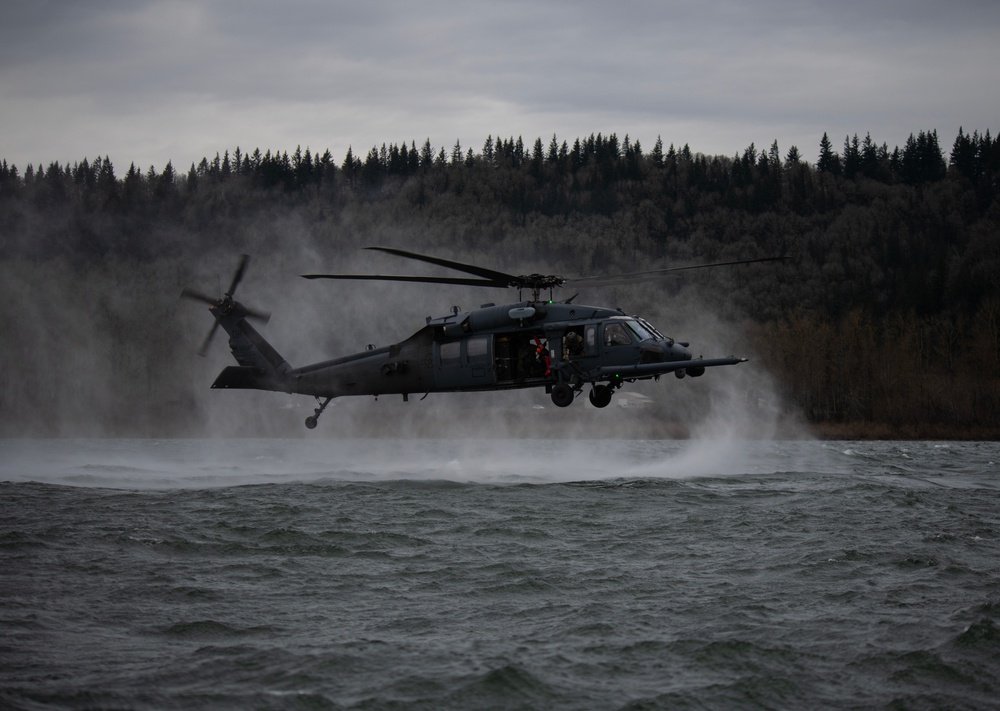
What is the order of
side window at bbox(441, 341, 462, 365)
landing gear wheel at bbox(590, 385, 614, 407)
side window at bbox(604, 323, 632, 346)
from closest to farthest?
side window at bbox(604, 323, 632, 346), landing gear wheel at bbox(590, 385, 614, 407), side window at bbox(441, 341, 462, 365)

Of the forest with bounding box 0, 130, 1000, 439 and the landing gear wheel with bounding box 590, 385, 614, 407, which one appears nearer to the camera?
the landing gear wheel with bounding box 590, 385, 614, 407

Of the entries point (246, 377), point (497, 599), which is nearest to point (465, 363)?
point (246, 377)

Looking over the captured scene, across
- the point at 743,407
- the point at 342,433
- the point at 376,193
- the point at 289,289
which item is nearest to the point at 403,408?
the point at 342,433

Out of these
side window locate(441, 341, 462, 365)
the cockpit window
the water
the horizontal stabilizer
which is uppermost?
the cockpit window

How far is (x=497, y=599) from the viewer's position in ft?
53.8

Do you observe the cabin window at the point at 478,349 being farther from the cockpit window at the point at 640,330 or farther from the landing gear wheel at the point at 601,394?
the cockpit window at the point at 640,330

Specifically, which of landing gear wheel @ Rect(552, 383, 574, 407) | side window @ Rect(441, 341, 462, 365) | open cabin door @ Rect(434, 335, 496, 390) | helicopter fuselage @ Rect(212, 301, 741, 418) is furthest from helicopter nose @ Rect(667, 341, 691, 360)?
side window @ Rect(441, 341, 462, 365)

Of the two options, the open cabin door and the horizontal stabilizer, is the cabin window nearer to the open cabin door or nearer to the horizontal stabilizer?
the open cabin door

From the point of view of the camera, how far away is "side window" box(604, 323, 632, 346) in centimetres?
2469

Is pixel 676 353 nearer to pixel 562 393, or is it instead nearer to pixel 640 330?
pixel 640 330

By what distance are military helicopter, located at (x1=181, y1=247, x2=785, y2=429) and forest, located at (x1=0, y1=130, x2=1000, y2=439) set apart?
1784 inches

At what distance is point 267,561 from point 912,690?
12.2 metres

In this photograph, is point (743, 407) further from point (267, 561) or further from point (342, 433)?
point (267, 561)

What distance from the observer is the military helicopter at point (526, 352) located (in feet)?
79.5
